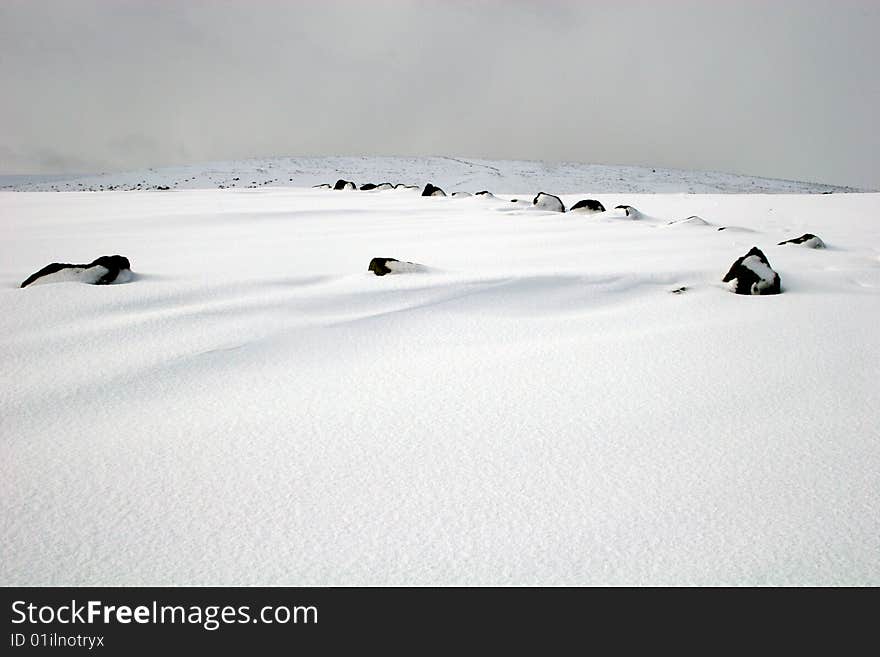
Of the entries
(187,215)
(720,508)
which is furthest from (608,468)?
(187,215)

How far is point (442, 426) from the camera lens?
1.42m

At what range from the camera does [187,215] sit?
5.08 meters

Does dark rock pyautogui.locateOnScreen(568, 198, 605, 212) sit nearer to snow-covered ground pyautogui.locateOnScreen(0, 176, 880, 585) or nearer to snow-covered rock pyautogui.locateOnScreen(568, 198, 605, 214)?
snow-covered rock pyautogui.locateOnScreen(568, 198, 605, 214)

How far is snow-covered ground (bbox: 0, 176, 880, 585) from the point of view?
99cm

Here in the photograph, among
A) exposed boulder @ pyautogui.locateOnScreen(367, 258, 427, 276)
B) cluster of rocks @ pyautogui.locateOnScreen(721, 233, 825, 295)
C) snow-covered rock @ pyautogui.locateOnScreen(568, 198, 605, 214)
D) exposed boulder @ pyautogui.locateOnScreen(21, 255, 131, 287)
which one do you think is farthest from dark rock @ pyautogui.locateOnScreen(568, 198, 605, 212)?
exposed boulder @ pyautogui.locateOnScreen(21, 255, 131, 287)

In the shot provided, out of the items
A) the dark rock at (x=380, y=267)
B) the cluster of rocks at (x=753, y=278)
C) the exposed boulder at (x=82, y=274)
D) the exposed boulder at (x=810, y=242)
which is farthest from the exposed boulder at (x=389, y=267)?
the exposed boulder at (x=810, y=242)

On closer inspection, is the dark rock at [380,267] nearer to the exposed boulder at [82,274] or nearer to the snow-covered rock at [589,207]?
the exposed boulder at [82,274]

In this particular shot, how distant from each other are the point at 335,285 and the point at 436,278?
18.0 inches

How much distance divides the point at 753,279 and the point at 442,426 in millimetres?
1853

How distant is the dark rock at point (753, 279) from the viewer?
256cm

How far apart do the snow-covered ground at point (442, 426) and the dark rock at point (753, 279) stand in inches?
2.6

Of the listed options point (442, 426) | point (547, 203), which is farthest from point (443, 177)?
point (442, 426)

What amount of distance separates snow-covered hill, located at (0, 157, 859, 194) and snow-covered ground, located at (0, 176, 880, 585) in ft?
53.8
